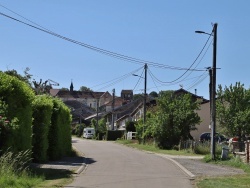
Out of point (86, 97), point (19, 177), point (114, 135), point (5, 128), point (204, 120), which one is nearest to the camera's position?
point (19, 177)

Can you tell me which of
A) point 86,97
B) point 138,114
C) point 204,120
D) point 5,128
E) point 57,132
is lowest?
point 5,128

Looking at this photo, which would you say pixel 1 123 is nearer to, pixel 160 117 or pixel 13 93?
pixel 13 93

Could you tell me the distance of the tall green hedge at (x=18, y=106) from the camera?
49.8ft

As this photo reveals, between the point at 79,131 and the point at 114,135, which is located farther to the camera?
the point at 79,131

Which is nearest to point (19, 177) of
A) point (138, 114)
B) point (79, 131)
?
point (138, 114)

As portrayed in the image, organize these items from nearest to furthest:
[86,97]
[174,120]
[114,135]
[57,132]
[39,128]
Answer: [39,128] < [57,132] < [174,120] < [114,135] < [86,97]

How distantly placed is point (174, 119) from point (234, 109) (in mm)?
12690

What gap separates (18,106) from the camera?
16.3m

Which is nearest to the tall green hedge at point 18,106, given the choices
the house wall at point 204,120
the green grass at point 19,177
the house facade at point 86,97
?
the green grass at point 19,177

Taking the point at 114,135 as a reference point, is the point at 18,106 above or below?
below

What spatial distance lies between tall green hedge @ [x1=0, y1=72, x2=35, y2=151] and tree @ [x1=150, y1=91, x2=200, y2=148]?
1073 inches

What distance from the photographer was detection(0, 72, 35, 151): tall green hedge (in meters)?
15.2

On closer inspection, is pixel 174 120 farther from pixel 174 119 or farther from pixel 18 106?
pixel 18 106

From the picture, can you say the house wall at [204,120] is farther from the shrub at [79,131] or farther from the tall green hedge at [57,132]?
the shrub at [79,131]
